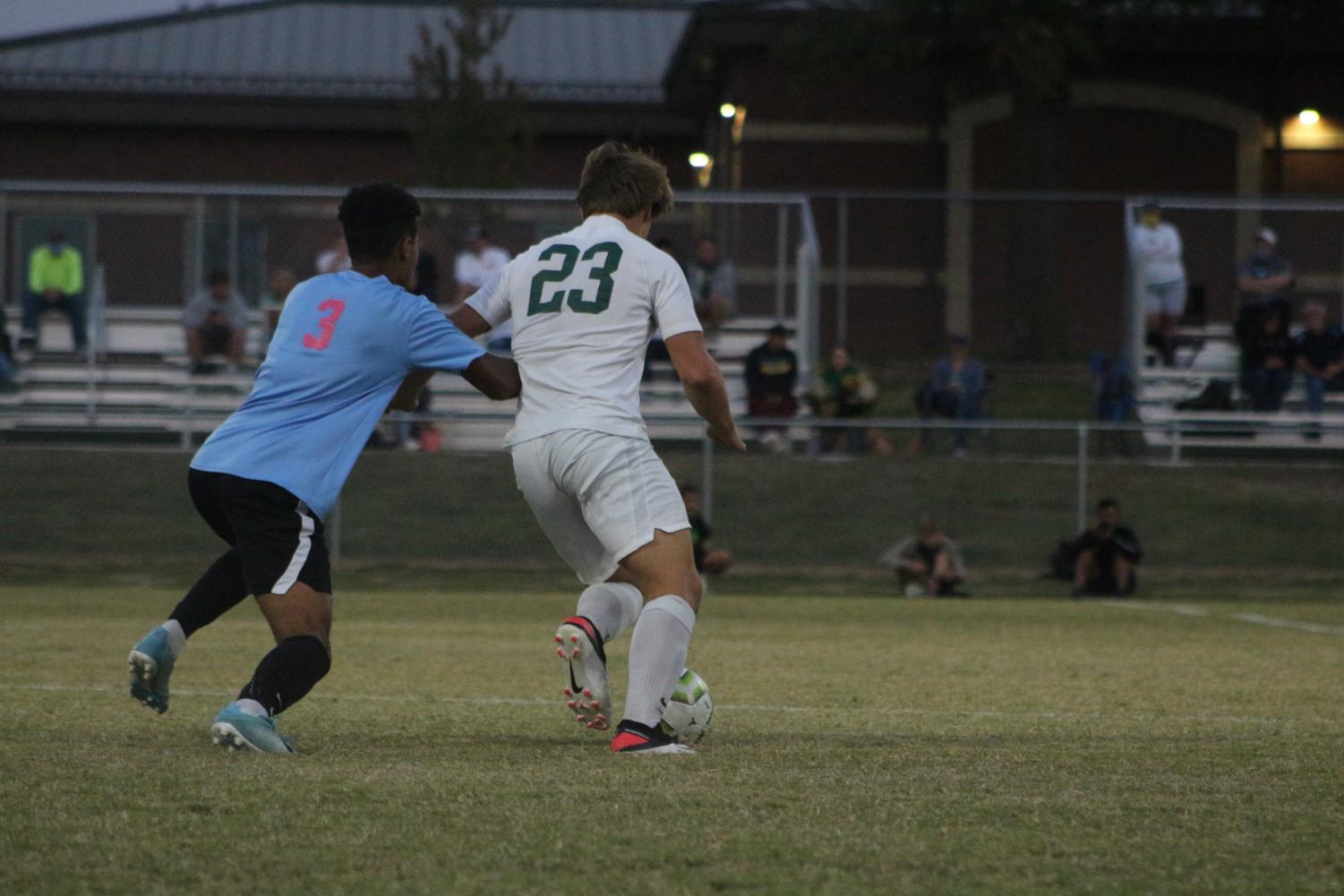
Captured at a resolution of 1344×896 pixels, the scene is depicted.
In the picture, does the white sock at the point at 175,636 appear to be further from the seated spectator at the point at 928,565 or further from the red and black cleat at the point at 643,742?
the seated spectator at the point at 928,565

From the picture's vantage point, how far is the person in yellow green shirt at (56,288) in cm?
2022

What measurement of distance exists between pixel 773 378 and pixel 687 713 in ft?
44.7

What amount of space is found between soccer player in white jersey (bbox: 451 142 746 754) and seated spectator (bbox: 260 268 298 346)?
1505 centimetres

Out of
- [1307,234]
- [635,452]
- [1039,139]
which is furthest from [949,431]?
[635,452]

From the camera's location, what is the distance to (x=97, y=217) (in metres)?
20.8

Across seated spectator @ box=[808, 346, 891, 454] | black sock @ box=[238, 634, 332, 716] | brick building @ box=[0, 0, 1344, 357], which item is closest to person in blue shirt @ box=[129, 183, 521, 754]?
black sock @ box=[238, 634, 332, 716]

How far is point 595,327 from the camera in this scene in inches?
208

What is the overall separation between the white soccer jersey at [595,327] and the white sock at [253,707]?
107cm

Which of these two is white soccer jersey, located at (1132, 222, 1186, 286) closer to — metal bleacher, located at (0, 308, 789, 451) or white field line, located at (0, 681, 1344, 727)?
metal bleacher, located at (0, 308, 789, 451)

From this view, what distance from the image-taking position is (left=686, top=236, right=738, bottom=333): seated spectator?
65.7ft

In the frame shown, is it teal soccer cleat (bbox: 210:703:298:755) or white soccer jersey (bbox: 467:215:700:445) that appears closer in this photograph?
teal soccer cleat (bbox: 210:703:298:755)

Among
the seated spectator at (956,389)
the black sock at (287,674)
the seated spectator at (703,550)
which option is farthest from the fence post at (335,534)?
the black sock at (287,674)

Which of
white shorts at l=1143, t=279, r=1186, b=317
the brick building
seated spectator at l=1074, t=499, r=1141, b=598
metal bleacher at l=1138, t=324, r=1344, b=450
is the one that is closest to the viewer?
seated spectator at l=1074, t=499, r=1141, b=598

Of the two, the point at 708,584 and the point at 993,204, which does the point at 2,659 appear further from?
the point at 993,204
